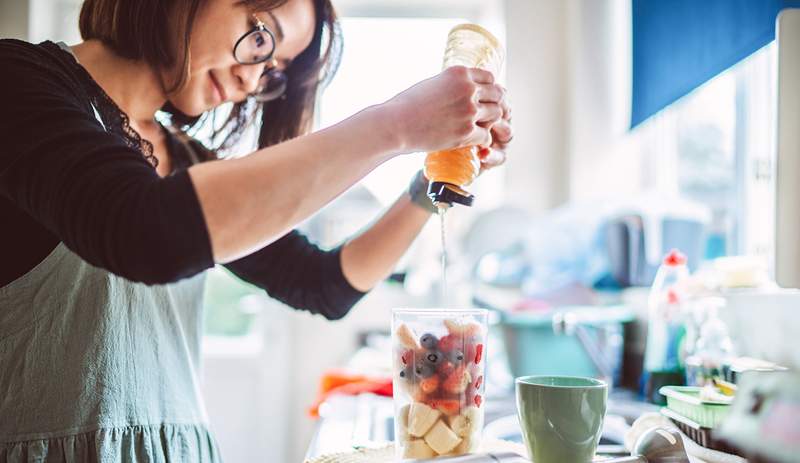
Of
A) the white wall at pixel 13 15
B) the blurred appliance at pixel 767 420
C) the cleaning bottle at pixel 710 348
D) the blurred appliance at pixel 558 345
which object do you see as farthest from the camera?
the white wall at pixel 13 15

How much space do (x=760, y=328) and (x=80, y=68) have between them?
37.9 inches

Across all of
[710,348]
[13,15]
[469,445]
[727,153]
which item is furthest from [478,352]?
[13,15]

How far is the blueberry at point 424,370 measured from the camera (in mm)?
731

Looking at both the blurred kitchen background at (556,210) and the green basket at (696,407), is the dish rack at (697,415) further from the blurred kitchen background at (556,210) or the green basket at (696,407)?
the blurred kitchen background at (556,210)

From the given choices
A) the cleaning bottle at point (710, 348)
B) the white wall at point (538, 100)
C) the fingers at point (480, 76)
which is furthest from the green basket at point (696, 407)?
the white wall at point (538, 100)

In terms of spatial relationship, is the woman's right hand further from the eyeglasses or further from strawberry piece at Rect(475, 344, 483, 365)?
the eyeglasses

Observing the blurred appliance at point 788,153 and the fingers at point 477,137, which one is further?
the blurred appliance at point 788,153

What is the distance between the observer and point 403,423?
2.44ft

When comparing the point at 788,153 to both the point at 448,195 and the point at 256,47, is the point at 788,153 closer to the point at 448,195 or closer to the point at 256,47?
the point at 448,195

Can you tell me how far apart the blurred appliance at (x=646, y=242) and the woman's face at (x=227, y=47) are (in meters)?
1.08

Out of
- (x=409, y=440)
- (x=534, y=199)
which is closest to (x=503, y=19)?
(x=534, y=199)

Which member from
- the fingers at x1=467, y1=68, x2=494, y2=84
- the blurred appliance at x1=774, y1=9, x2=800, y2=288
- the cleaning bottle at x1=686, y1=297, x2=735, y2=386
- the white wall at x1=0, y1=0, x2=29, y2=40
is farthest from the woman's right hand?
the white wall at x1=0, y1=0, x2=29, y2=40

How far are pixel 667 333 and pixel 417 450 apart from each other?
2.87 feet

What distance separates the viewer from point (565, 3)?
2.94 meters
